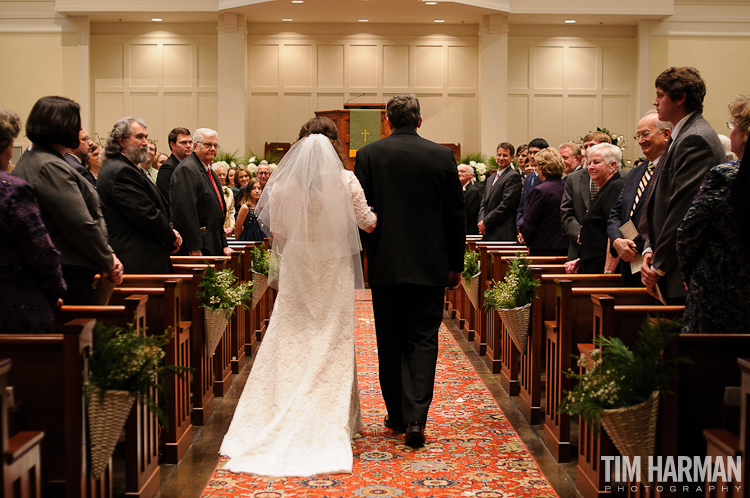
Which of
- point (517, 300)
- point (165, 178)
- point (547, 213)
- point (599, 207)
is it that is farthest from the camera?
point (547, 213)

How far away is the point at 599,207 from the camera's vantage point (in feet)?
17.4

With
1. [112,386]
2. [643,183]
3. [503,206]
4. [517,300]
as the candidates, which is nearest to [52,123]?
[112,386]

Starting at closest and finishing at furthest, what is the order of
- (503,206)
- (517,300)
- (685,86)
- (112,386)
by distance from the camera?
1. (112,386)
2. (685,86)
3. (517,300)
4. (503,206)

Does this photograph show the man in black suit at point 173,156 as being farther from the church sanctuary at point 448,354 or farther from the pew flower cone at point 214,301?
the pew flower cone at point 214,301

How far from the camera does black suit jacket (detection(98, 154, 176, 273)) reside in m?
4.74

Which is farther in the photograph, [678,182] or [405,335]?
[405,335]

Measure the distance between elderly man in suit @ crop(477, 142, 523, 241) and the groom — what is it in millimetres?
3664

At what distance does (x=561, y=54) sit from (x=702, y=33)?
2.68 meters

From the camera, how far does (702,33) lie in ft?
48.7

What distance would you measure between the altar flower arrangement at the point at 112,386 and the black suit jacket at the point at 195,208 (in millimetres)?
2839

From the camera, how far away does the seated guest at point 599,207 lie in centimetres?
528

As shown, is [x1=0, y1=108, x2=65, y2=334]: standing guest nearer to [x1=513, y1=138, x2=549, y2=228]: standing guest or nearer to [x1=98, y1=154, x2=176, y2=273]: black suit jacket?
[x1=98, y1=154, x2=176, y2=273]: black suit jacket

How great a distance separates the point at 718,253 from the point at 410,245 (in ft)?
5.52

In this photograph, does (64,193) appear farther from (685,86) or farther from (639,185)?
(639,185)
